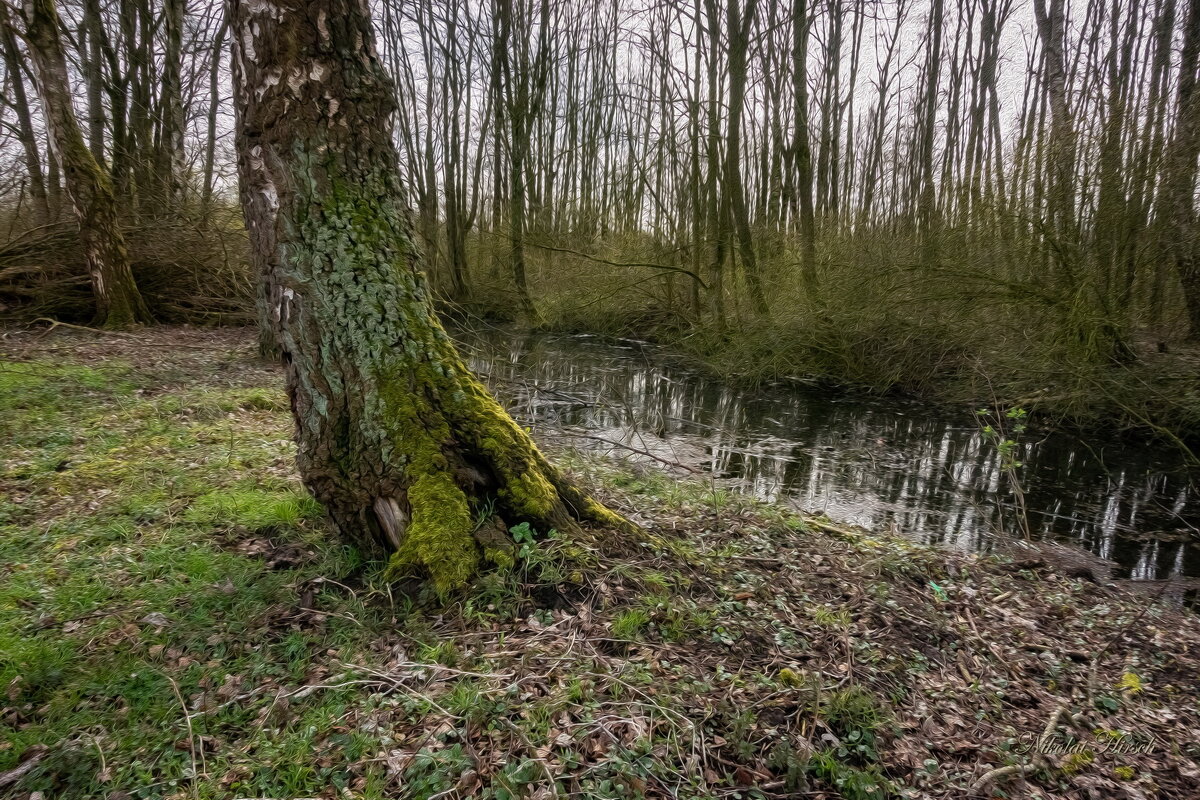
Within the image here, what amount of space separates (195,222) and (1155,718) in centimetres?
1520

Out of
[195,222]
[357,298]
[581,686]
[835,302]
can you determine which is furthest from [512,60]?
[581,686]

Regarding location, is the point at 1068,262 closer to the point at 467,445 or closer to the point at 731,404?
the point at 731,404

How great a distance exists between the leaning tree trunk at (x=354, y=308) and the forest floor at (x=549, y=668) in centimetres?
35

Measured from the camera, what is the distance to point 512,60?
18.1 m

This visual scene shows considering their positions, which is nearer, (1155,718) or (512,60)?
(1155,718)

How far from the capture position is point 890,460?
8.46m

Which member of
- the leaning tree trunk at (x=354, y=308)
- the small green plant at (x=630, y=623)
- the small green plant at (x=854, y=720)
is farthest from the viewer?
the leaning tree trunk at (x=354, y=308)

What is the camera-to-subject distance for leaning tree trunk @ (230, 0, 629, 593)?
315 cm

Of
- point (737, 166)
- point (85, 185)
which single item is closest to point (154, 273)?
point (85, 185)

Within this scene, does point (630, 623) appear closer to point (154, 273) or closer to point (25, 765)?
point (25, 765)

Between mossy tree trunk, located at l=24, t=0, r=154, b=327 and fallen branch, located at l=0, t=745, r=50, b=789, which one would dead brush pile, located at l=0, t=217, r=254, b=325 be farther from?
fallen branch, located at l=0, t=745, r=50, b=789

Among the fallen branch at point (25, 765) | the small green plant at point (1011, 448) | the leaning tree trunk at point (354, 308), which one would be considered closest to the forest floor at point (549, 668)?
the fallen branch at point (25, 765)

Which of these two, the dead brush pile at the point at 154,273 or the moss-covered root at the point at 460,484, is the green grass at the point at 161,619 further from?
the dead brush pile at the point at 154,273

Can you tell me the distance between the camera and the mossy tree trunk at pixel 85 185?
31.2 feet
